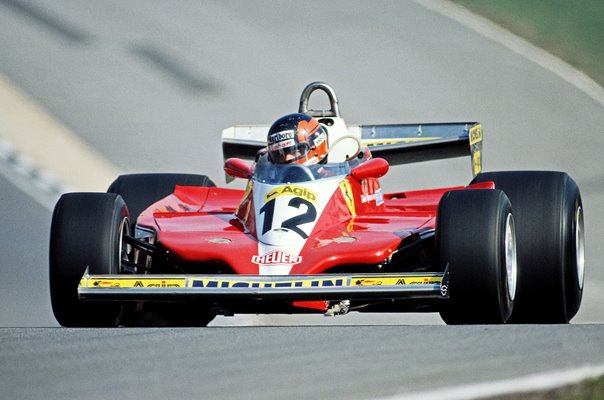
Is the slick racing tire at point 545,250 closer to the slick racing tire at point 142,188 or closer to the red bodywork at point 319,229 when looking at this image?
the red bodywork at point 319,229

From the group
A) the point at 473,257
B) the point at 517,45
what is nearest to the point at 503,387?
the point at 473,257

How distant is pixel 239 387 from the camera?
23.0 ft

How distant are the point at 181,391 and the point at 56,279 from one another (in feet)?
12.3

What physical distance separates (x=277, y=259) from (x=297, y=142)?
1502 mm

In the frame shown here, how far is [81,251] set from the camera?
10.5m

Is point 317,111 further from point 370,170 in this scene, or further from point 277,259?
point 277,259

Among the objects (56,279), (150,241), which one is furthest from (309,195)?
(56,279)

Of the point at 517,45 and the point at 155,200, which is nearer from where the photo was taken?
the point at 155,200

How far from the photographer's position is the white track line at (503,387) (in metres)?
6.55

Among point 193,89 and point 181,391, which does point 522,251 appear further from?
point 193,89

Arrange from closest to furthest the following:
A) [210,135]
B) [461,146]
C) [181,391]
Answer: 1. [181,391]
2. [461,146]
3. [210,135]

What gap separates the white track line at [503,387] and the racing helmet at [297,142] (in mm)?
4997

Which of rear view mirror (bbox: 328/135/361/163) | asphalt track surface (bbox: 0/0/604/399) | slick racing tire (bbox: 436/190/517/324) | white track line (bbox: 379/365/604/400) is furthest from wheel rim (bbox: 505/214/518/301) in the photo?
white track line (bbox: 379/365/604/400)

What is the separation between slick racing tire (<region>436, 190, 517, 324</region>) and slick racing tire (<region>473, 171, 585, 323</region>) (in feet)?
3.27
